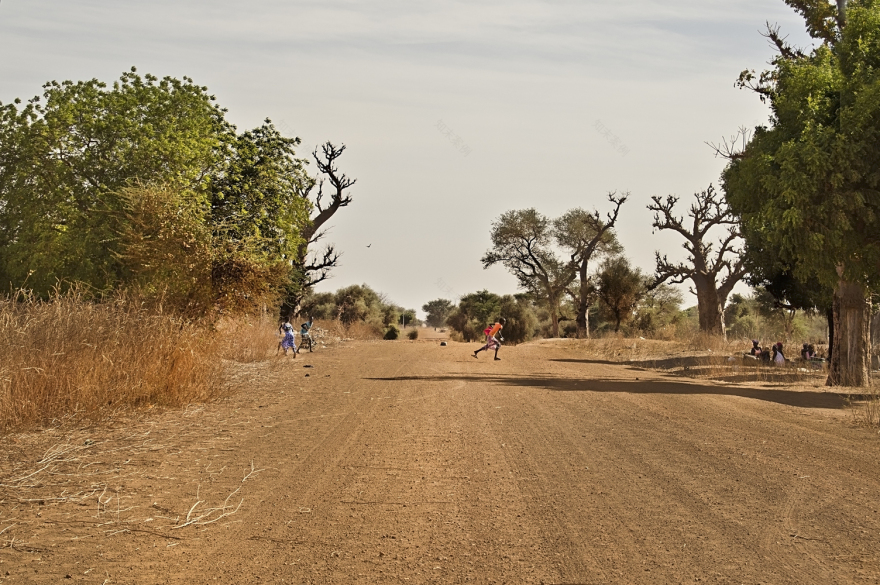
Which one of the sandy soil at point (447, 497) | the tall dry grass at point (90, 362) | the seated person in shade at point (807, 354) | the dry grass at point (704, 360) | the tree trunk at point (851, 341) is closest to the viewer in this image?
the sandy soil at point (447, 497)

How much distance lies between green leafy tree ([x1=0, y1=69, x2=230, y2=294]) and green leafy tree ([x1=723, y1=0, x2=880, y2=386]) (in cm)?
1398

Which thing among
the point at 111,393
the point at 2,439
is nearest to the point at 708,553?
the point at 2,439

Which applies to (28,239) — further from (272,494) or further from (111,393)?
(272,494)

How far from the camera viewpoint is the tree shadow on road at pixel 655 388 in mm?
14828

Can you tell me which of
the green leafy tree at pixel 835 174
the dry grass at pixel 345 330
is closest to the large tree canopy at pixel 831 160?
the green leafy tree at pixel 835 174

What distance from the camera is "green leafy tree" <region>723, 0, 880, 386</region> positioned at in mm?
16016

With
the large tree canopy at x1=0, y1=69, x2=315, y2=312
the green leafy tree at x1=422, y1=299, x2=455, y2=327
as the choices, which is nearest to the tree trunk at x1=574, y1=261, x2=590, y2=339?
the large tree canopy at x1=0, y1=69, x2=315, y2=312

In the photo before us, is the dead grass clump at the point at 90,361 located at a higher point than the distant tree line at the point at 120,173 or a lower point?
lower

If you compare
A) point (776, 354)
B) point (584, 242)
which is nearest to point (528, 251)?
point (584, 242)

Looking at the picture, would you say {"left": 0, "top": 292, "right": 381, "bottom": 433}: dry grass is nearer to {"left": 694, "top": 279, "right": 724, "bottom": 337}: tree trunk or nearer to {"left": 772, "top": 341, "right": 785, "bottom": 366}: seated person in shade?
{"left": 772, "top": 341, "right": 785, "bottom": 366}: seated person in shade

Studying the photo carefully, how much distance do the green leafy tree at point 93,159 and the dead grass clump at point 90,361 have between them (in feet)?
23.3

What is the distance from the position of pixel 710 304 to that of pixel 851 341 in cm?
2296

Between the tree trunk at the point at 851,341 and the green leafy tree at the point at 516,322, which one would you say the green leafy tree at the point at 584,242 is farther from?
the tree trunk at the point at 851,341

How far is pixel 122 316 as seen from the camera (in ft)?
42.0
